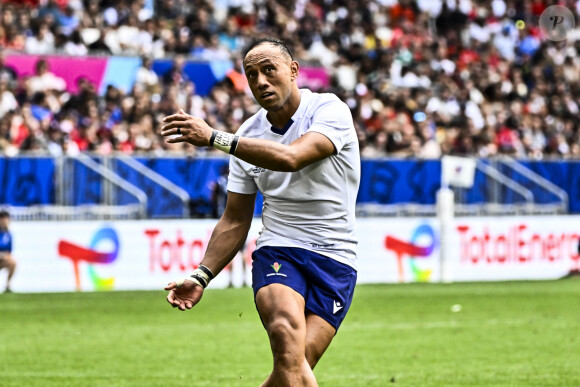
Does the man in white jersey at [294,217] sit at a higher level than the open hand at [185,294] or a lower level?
higher

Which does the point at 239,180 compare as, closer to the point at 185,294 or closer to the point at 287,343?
the point at 185,294

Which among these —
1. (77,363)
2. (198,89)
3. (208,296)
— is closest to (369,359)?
(77,363)

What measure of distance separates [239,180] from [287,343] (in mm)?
1075

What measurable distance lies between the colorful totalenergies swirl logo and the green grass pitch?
0.66 m

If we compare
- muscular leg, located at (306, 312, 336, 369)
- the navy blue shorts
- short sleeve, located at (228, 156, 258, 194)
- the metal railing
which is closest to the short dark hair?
short sleeve, located at (228, 156, 258, 194)

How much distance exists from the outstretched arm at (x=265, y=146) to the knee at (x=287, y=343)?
761 millimetres

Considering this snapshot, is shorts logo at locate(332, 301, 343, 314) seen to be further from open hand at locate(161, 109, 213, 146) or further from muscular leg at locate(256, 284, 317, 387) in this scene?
open hand at locate(161, 109, 213, 146)

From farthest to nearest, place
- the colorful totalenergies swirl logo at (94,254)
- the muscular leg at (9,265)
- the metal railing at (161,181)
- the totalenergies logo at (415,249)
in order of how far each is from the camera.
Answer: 1. the totalenergies logo at (415,249)
2. the colorful totalenergies swirl logo at (94,254)
3. the metal railing at (161,181)
4. the muscular leg at (9,265)

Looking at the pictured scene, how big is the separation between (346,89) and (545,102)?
607cm

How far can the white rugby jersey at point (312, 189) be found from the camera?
5938mm

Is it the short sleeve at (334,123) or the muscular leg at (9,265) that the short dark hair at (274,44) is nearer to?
the short sleeve at (334,123)

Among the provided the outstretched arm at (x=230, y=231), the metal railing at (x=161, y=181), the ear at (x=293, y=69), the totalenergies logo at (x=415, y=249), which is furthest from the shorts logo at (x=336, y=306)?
the totalenergies logo at (x=415, y=249)

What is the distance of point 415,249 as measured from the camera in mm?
22609

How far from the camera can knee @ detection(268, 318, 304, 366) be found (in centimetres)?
550
